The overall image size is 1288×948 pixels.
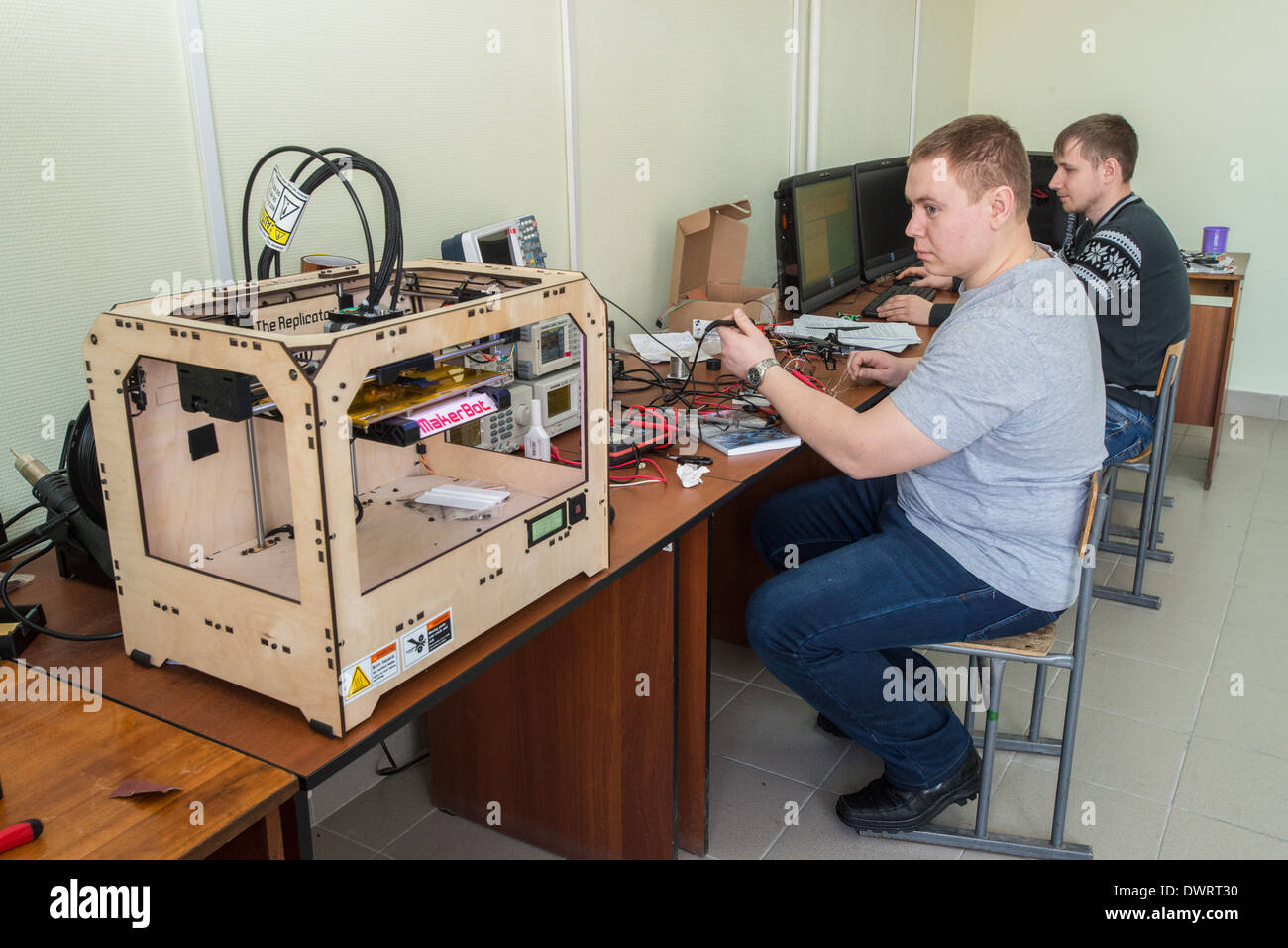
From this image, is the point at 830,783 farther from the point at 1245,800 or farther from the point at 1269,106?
the point at 1269,106

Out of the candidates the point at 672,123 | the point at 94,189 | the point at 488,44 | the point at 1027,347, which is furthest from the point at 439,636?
the point at 672,123

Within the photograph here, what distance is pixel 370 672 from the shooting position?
108 cm

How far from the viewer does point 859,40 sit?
3887 millimetres

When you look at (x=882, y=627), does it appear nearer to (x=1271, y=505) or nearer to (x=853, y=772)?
(x=853, y=772)

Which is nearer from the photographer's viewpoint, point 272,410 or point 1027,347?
point 272,410

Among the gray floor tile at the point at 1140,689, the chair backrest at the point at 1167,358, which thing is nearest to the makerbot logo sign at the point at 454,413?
the gray floor tile at the point at 1140,689

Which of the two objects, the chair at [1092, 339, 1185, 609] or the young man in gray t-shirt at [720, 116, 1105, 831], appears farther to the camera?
the chair at [1092, 339, 1185, 609]

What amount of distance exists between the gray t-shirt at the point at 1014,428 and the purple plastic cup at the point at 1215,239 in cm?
331

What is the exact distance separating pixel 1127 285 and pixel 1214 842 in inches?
60.2

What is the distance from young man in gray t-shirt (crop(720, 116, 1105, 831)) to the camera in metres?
1.64

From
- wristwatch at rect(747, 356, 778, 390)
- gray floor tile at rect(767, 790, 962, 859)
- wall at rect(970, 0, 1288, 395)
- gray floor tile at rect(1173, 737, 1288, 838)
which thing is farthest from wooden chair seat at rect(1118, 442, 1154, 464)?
wall at rect(970, 0, 1288, 395)

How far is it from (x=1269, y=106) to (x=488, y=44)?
4.21m

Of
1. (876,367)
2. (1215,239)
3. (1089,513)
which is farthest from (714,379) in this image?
(1215,239)

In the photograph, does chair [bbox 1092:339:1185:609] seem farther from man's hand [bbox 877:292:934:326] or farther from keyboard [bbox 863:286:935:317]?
keyboard [bbox 863:286:935:317]
